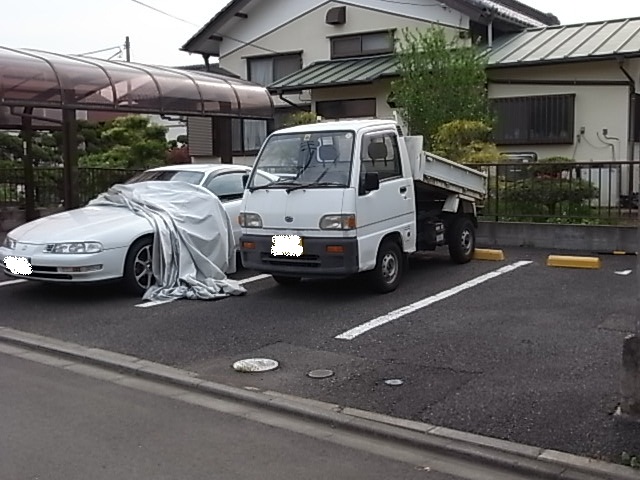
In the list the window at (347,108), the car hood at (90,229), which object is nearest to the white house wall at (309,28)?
the window at (347,108)

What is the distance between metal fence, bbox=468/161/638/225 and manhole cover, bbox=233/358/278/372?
23.6ft

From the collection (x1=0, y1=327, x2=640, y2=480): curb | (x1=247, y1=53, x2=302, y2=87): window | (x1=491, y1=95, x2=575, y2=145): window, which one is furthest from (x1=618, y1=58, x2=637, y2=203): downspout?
(x1=0, y1=327, x2=640, y2=480): curb

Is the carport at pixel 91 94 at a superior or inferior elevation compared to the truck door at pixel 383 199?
superior

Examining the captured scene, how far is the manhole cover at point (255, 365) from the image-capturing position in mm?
6270

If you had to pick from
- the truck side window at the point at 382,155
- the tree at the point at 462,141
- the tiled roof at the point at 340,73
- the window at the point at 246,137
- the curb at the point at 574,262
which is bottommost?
the curb at the point at 574,262

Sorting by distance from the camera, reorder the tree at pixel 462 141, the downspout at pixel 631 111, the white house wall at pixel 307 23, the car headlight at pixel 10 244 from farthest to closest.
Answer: the white house wall at pixel 307 23, the downspout at pixel 631 111, the tree at pixel 462 141, the car headlight at pixel 10 244

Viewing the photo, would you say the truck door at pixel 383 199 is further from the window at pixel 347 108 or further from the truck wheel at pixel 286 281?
the window at pixel 347 108

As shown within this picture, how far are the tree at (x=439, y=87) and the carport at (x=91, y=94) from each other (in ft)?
11.4

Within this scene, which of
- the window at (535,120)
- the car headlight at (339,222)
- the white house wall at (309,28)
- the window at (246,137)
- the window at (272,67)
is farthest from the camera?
the window at (272,67)

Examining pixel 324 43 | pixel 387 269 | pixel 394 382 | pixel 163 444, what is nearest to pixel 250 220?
pixel 387 269

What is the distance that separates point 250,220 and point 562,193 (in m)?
5.82

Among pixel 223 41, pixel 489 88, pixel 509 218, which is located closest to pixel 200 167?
pixel 509 218

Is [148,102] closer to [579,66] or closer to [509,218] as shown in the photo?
[509,218]

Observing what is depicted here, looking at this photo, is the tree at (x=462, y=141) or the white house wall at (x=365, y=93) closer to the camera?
the tree at (x=462, y=141)
